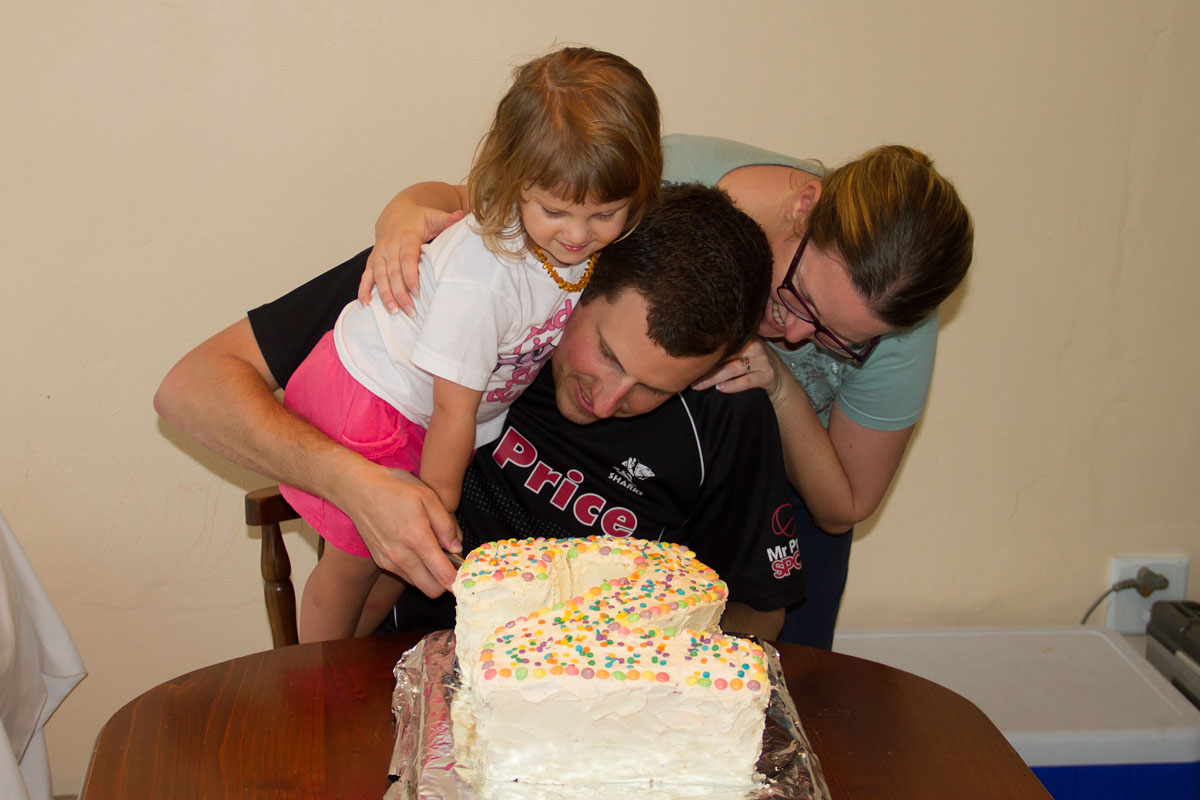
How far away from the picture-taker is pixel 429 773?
99 cm

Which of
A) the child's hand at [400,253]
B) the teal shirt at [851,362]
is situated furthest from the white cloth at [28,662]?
the teal shirt at [851,362]

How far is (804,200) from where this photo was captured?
4.97ft

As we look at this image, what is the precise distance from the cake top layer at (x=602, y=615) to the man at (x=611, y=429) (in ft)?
0.56

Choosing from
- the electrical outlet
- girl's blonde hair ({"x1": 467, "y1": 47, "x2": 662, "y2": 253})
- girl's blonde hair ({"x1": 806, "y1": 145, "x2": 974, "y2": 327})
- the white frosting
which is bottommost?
the electrical outlet

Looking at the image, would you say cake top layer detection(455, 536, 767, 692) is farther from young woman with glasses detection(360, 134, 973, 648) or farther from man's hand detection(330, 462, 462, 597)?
young woman with glasses detection(360, 134, 973, 648)

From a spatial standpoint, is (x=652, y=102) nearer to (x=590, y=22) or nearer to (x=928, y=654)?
(x=590, y=22)

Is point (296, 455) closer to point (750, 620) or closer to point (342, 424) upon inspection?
point (342, 424)

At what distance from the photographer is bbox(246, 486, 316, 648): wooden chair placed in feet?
4.99

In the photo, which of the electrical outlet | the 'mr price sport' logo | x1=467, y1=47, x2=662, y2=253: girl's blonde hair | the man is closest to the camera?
x1=467, y1=47, x2=662, y2=253: girl's blonde hair

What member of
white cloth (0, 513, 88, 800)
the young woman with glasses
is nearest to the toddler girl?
the young woman with glasses

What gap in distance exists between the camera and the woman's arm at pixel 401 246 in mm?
1426

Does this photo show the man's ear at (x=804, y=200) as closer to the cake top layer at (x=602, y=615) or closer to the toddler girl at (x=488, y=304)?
the toddler girl at (x=488, y=304)

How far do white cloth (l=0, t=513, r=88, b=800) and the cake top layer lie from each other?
33.2 inches

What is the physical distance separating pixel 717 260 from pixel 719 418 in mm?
350
